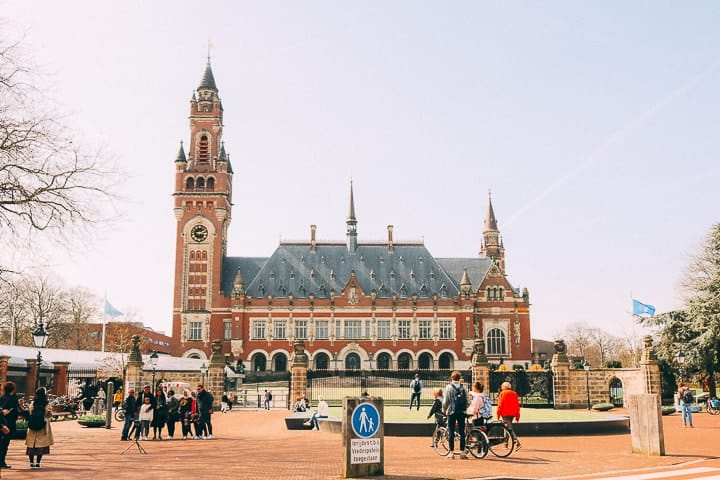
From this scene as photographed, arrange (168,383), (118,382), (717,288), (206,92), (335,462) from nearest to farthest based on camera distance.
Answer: (335,462), (168,383), (118,382), (717,288), (206,92)

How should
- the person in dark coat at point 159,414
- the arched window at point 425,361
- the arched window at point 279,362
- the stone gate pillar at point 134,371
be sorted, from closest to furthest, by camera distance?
the person in dark coat at point 159,414, the stone gate pillar at point 134,371, the arched window at point 279,362, the arched window at point 425,361

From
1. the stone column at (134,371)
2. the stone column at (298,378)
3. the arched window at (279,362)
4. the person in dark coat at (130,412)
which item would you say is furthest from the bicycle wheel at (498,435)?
the arched window at (279,362)

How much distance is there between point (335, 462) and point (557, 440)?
7.75 m

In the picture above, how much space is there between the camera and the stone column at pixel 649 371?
108ft

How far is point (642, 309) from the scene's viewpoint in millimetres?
41312

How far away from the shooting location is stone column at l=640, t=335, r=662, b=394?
108 feet

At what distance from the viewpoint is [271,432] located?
76.3 ft

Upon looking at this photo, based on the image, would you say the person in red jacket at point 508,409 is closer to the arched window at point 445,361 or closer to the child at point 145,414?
the child at point 145,414

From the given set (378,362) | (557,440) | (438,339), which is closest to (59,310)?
(378,362)

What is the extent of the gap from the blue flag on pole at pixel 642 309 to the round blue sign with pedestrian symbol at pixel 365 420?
33.5 meters

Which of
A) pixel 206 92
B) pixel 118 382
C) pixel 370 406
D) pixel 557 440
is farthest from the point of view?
pixel 206 92

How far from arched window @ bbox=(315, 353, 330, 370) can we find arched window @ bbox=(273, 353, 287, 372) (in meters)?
3.32

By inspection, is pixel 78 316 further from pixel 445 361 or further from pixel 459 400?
pixel 459 400

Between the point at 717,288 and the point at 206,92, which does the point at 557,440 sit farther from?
the point at 206,92
